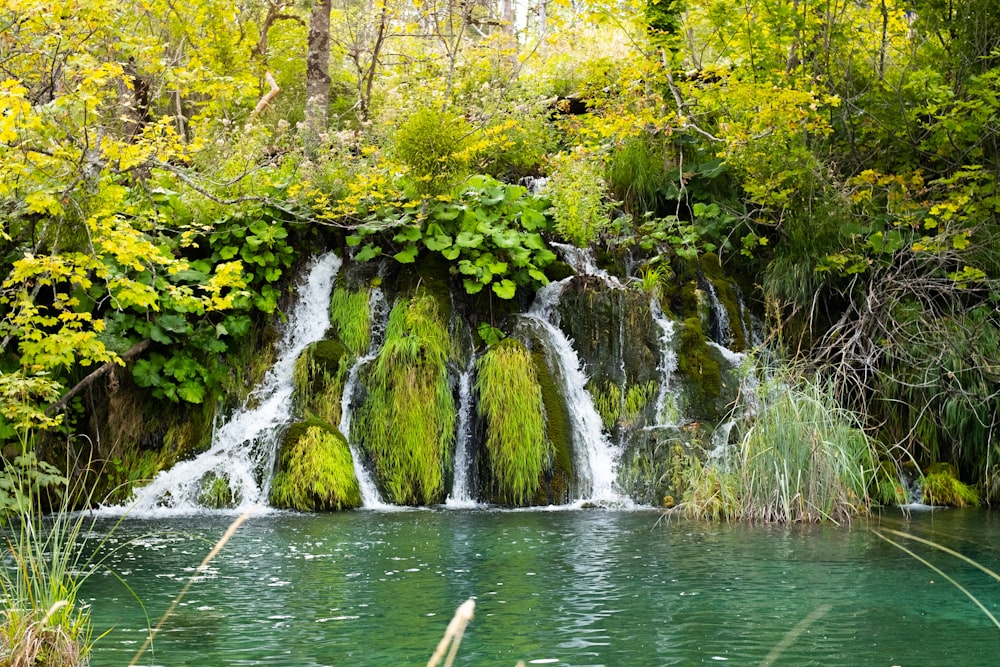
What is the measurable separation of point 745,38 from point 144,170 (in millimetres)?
6788

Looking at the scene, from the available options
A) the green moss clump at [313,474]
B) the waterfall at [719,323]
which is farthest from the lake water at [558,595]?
the waterfall at [719,323]

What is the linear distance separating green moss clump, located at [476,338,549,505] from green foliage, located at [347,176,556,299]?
37.3 inches

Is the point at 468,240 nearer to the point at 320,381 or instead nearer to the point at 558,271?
the point at 558,271

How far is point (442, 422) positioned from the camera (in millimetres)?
10086

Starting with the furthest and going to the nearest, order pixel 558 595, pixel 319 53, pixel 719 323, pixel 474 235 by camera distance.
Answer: pixel 319 53 → pixel 719 323 → pixel 474 235 → pixel 558 595

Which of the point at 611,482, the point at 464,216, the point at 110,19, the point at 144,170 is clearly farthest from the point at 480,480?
the point at 110,19

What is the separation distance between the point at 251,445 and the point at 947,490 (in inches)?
269

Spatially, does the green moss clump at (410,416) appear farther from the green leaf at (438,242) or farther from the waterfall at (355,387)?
the green leaf at (438,242)

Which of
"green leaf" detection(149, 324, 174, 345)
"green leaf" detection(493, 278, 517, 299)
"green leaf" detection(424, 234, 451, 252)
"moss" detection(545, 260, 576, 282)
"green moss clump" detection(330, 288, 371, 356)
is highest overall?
"green leaf" detection(424, 234, 451, 252)

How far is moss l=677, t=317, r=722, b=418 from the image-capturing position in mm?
10289

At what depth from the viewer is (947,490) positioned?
9.71 metres

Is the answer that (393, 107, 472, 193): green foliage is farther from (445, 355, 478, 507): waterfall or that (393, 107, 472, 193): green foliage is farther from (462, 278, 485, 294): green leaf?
(445, 355, 478, 507): waterfall

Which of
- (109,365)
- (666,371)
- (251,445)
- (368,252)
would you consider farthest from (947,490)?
(109,365)

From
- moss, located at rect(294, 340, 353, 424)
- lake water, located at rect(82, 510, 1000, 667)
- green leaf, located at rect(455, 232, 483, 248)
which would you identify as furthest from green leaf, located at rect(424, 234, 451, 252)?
lake water, located at rect(82, 510, 1000, 667)
